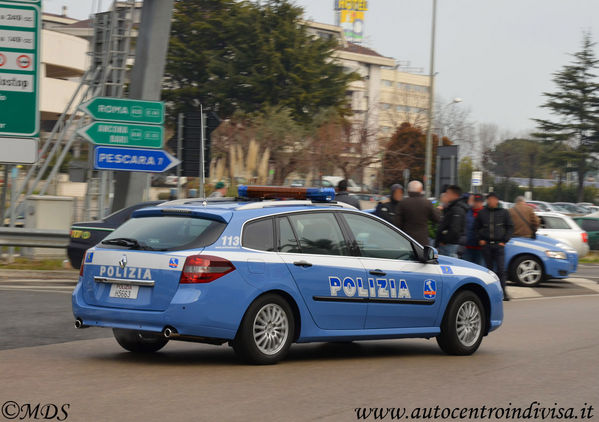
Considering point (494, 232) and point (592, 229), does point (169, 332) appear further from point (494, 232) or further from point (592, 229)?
point (592, 229)

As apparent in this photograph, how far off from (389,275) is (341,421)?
130 inches

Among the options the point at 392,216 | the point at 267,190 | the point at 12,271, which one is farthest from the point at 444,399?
the point at 12,271

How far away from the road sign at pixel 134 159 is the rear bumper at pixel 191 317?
42.9 feet

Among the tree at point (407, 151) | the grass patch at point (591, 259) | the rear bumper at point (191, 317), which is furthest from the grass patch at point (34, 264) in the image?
the tree at point (407, 151)

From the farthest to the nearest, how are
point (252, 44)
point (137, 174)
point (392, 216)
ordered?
1. point (252, 44)
2. point (137, 174)
3. point (392, 216)

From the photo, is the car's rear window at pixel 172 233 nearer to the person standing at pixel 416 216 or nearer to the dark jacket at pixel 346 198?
the person standing at pixel 416 216

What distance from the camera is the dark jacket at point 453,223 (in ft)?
53.3

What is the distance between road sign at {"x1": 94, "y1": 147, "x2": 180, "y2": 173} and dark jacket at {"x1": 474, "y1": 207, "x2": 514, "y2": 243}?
7.35 meters

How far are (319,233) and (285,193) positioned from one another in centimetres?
65

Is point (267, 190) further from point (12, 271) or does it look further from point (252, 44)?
point (252, 44)

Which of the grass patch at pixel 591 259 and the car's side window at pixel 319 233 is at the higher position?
the car's side window at pixel 319 233

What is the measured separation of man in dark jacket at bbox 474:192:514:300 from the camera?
16.3 metres

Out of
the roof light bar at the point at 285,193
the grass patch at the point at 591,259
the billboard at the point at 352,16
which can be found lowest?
the grass patch at the point at 591,259

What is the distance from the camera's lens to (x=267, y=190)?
9.49 metres
